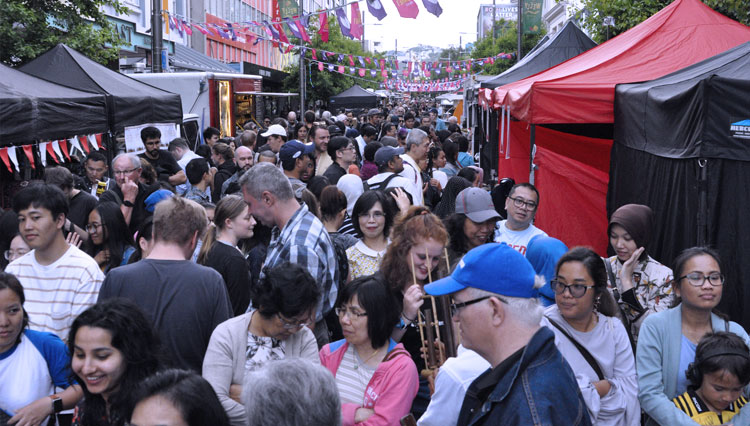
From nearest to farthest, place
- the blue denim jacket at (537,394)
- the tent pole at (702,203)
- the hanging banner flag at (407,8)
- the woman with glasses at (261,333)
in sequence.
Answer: the blue denim jacket at (537,394) < the woman with glasses at (261,333) < the tent pole at (702,203) < the hanging banner flag at (407,8)

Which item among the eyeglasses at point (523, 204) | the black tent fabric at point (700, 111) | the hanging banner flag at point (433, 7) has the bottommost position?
the eyeglasses at point (523, 204)

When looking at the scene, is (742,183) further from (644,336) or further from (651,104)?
(644,336)

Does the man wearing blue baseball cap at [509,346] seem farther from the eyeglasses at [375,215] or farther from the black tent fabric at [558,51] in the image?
the black tent fabric at [558,51]

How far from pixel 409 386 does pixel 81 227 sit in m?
3.97

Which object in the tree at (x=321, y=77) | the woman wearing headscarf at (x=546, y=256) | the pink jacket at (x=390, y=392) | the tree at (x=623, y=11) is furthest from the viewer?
the tree at (x=321, y=77)

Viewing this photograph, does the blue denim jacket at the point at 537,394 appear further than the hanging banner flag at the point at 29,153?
No

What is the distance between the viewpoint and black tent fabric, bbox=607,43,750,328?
538 centimetres

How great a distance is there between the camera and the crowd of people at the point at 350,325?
8.08ft

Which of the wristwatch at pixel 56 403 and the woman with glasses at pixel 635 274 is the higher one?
the woman with glasses at pixel 635 274

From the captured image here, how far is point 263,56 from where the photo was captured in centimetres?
5544

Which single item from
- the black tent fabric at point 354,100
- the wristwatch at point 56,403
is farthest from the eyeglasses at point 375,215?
the black tent fabric at point 354,100

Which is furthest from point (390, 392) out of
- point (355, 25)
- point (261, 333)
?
point (355, 25)

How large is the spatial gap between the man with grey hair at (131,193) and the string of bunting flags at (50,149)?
152 cm

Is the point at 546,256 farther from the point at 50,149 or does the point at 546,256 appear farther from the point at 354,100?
the point at 354,100
